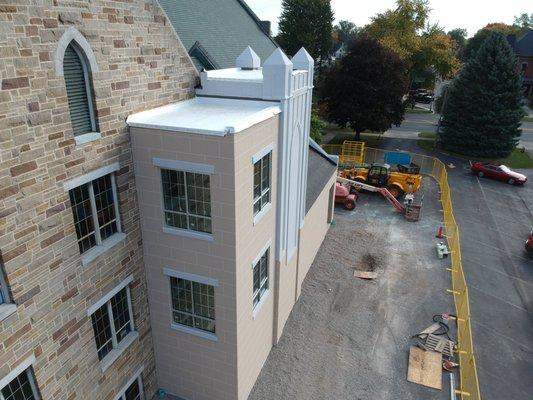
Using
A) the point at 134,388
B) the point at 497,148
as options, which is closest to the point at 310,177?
the point at 134,388

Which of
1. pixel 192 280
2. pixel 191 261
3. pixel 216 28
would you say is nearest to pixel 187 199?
pixel 191 261

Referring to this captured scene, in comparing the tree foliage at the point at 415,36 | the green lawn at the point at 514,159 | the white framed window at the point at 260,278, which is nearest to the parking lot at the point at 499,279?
the green lawn at the point at 514,159

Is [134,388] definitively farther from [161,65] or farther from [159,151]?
[161,65]

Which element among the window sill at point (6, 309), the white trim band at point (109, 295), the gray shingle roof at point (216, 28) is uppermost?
the gray shingle roof at point (216, 28)

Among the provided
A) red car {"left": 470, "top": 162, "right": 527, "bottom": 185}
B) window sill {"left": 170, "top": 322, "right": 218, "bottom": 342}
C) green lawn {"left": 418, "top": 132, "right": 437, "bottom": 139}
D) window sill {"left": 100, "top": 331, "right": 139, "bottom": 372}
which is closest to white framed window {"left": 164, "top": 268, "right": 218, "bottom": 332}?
window sill {"left": 170, "top": 322, "right": 218, "bottom": 342}

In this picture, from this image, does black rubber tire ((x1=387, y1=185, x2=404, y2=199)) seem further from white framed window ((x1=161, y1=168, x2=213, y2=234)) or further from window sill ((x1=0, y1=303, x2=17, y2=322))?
window sill ((x1=0, y1=303, x2=17, y2=322))

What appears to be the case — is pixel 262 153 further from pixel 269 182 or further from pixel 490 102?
pixel 490 102

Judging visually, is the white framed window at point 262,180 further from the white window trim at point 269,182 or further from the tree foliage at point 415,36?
the tree foliage at point 415,36
